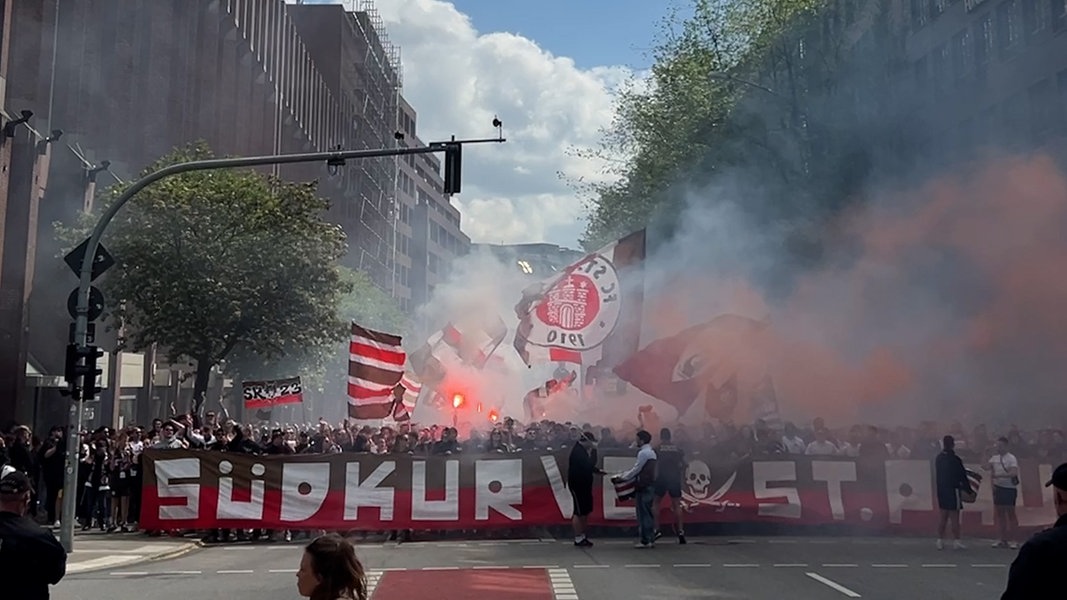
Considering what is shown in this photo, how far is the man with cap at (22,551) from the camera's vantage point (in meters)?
5.10

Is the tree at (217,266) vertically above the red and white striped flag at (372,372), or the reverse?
the tree at (217,266)

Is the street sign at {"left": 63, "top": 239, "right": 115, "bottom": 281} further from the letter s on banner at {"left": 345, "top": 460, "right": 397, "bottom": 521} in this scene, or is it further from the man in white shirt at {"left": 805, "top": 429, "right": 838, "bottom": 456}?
the man in white shirt at {"left": 805, "top": 429, "right": 838, "bottom": 456}

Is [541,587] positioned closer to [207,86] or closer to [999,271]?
[999,271]

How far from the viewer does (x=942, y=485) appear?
1464 cm

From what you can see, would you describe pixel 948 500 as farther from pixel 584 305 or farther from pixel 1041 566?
pixel 1041 566

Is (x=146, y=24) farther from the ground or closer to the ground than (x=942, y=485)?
farther from the ground

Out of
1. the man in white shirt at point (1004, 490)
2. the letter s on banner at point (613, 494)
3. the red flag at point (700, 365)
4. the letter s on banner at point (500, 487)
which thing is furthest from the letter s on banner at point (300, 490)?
the man in white shirt at point (1004, 490)

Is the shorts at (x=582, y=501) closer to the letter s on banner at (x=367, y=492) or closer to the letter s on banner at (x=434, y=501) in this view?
the letter s on banner at (x=434, y=501)

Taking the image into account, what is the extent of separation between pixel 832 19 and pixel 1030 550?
2904cm

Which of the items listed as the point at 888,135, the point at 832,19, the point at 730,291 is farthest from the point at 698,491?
the point at 832,19

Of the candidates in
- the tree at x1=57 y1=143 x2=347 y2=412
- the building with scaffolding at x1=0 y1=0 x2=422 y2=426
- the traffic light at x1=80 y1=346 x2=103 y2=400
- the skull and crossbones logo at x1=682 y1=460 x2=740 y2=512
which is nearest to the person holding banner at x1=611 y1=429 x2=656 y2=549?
the skull and crossbones logo at x1=682 y1=460 x2=740 y2=512

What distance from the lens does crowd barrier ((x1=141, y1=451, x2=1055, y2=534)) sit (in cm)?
1589

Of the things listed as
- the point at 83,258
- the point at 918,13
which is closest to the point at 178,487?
the point at 83,258

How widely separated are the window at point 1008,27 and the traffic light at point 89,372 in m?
25.1
